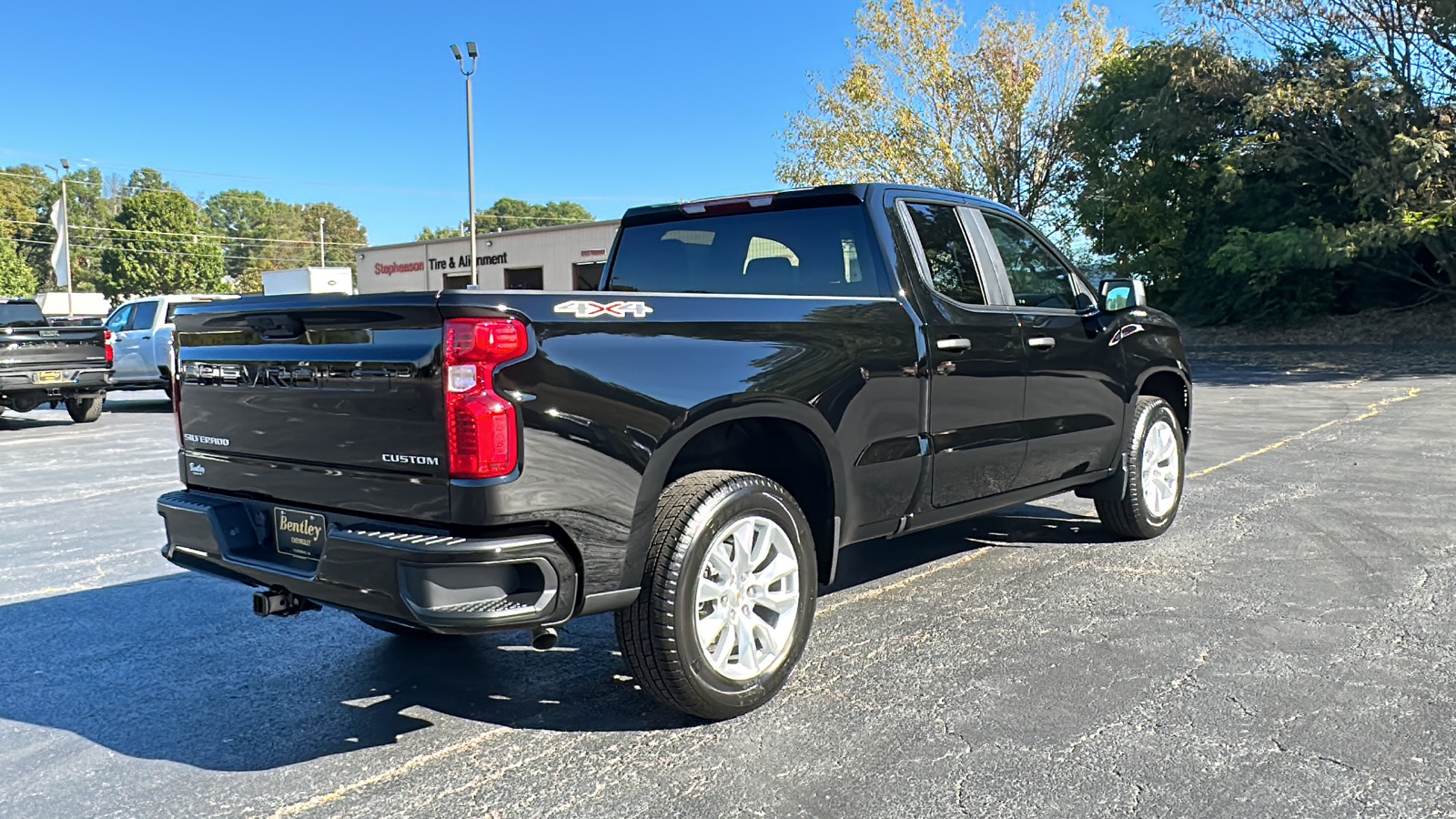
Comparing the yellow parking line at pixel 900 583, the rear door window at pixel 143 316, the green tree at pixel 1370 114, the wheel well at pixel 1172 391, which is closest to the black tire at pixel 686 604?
the yellow parking line at pixel 900 583

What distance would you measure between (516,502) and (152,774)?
1451 millimetres

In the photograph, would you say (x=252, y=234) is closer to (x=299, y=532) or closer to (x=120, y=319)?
(x=120, y=319)

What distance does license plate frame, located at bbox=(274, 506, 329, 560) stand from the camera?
3223 mm

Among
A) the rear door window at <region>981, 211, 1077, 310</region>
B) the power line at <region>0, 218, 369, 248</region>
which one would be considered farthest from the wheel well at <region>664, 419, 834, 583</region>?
the power line at <region>0, 218, 369, 248</region>

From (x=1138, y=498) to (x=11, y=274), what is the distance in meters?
79.0

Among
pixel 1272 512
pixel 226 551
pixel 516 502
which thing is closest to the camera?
pixel 516 502

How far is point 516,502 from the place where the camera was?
2906mm

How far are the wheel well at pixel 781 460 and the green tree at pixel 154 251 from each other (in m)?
98.7

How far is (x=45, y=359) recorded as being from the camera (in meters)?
13.5

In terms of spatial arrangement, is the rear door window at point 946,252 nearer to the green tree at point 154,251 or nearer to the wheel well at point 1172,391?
the wheel well at point 1172,391

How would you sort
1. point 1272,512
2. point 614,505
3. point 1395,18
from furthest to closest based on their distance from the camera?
1. point 1395,18
2. point 1272,512
3. point 614,505

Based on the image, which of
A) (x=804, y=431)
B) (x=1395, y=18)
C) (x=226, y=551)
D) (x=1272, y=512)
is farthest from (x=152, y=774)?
(x=1395, y=18)

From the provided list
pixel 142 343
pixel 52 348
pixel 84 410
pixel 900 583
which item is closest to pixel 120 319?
pixel 142 343

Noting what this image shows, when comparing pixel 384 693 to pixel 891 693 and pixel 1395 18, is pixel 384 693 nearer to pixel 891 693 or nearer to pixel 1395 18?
pixel 891 693
